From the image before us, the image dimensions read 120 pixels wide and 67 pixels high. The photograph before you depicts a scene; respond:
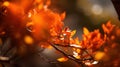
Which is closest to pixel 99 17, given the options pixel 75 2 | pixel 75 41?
pixel 75 2

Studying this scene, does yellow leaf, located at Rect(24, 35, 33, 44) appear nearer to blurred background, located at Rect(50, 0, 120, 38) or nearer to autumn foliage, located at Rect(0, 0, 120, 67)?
autumn foliage, located at Rect(0, 0, 120, 67)

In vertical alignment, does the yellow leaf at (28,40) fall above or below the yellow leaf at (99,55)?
above

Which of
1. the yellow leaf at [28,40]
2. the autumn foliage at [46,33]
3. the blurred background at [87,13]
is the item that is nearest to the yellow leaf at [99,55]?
the autumn foliage at [46,33]

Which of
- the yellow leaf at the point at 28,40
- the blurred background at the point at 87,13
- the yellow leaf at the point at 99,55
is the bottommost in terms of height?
the yellow leaf at the point at 99,55

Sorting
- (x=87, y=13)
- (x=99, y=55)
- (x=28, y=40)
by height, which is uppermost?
(x=87, y=13)

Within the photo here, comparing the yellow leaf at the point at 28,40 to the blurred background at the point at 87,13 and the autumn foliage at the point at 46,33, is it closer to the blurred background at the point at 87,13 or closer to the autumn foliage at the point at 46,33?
the autumn foliage at the point at 46,33

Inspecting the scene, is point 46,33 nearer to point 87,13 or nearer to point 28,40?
point 28,40

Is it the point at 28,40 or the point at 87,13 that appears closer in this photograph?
the point at 28,40

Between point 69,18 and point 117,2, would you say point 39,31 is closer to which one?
point 117,2

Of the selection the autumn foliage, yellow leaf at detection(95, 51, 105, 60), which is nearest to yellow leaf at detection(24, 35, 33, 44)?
the autumn foliage

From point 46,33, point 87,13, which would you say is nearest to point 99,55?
point 46,33

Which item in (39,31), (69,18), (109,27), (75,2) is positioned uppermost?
(75,2)
